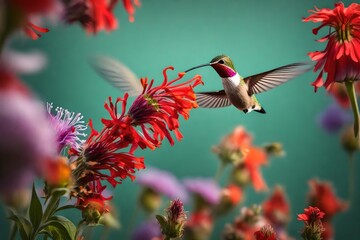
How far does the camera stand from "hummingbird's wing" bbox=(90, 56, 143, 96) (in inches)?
19.6

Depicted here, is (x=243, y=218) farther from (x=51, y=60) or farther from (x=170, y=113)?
(x=51, y=60)

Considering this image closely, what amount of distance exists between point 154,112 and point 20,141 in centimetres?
29

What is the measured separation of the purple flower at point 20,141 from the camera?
0.48ft

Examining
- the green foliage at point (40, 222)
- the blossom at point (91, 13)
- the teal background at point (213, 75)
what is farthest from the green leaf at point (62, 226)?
the teal background at point (213, 75)

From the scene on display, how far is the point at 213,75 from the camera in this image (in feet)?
4.06

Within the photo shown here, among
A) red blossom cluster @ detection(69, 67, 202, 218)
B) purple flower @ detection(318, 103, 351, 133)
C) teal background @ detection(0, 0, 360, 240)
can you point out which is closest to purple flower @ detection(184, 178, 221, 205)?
teal background @ detection(0, 0, 360, 240)

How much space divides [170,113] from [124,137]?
5cm

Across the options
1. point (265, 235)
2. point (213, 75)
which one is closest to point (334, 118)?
point (213, 75)

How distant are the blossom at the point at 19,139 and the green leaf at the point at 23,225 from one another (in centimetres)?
24

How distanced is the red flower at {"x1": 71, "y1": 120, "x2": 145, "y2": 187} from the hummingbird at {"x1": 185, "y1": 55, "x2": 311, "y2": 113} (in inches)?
7.4

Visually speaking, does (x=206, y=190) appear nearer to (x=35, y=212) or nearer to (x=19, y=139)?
(x=35, y=212)

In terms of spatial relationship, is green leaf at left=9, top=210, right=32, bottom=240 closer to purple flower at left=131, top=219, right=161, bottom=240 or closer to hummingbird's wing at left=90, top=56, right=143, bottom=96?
hummingbird's wing at left=90, top=56, right=143, bottom=96

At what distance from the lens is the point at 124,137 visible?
42 centimetres

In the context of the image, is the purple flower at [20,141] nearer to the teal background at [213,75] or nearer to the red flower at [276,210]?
the red flower at [276,210]
